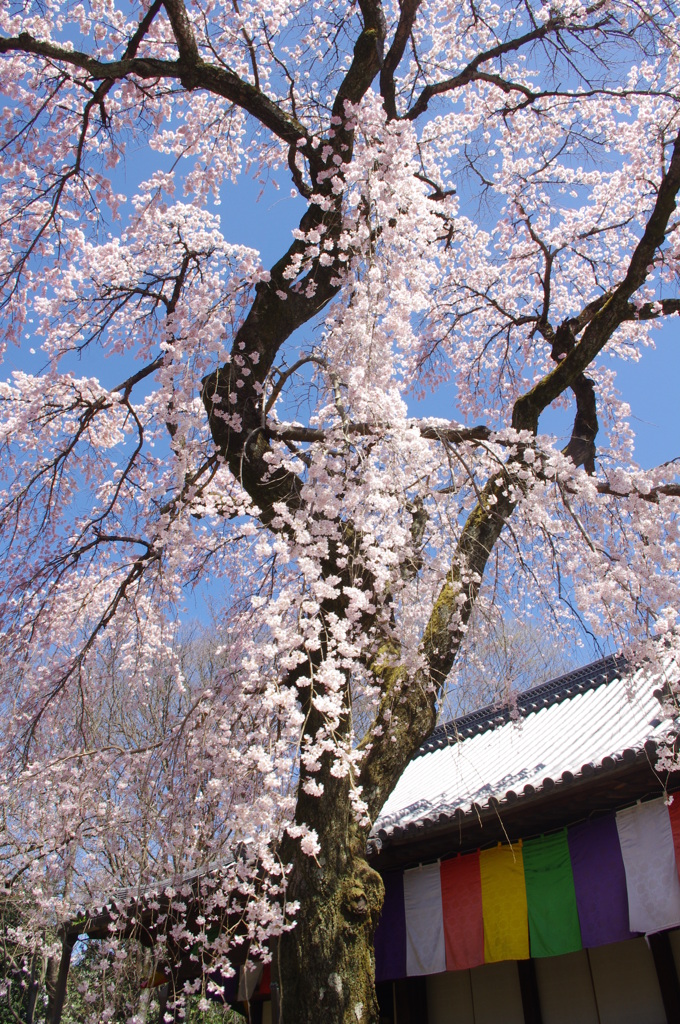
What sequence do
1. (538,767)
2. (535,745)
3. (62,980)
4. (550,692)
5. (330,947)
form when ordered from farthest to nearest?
(550,692) → (535,745) → (62,980) → (538,767) → (330,947)

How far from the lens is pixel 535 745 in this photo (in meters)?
6.98

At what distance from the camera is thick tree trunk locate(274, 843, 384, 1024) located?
3344 millimetres

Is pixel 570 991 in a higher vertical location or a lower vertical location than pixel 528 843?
lower

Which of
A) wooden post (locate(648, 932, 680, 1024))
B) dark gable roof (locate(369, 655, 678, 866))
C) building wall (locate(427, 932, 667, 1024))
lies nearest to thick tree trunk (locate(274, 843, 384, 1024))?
dark gable roof (locate(369, 655, 678, 866))

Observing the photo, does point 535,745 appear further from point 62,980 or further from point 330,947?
point 62,980

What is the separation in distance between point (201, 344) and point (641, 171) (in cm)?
552

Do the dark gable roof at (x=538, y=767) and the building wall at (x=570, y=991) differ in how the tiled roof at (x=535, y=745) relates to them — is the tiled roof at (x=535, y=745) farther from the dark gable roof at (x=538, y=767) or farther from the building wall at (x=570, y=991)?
the building wall at (x=570, y=991)

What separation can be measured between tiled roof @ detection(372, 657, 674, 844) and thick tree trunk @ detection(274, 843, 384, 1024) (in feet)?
3.44

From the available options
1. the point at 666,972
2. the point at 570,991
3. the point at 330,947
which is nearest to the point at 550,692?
the point at 570,991

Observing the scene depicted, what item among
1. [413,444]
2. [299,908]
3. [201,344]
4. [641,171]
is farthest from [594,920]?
[641,171]

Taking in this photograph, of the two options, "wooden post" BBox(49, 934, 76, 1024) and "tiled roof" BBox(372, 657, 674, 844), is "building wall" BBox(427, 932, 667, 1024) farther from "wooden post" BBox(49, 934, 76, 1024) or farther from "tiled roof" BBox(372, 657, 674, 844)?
"wooden post" BBox(49, 934, 76, 1024)

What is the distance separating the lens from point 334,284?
188 inches

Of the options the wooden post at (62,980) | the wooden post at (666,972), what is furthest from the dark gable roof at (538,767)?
the wooden post at (62,980)

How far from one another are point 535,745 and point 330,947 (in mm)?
4046
